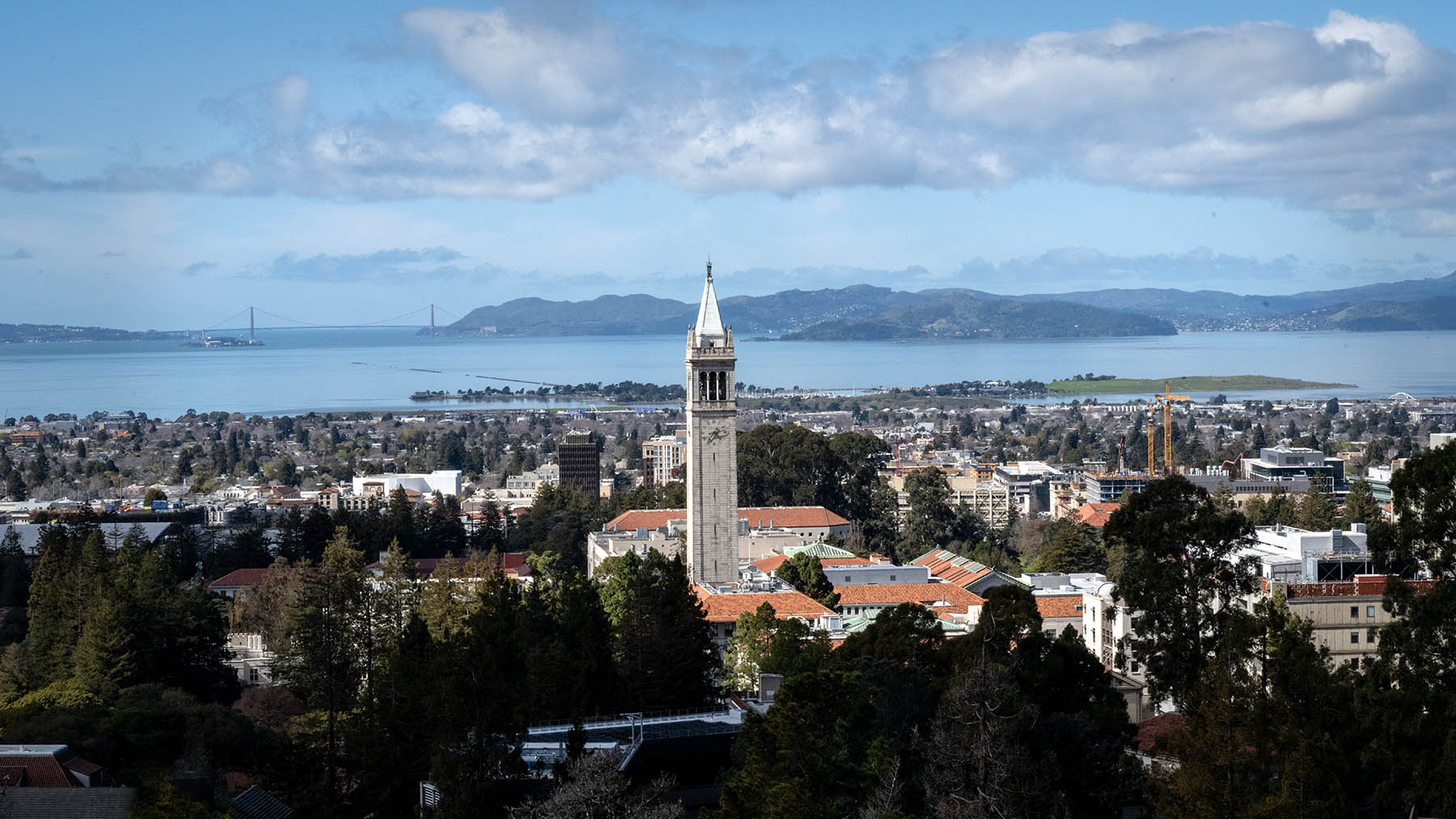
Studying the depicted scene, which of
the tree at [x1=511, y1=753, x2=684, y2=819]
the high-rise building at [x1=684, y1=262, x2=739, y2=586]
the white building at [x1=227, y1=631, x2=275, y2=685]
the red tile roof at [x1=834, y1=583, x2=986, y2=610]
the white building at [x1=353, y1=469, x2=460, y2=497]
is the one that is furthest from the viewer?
the white building at [x1=353, y1=469, x2=460, y2=497]

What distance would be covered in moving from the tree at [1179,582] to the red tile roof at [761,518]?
37989 millimetres

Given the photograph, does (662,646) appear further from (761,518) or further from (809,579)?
(761,518)

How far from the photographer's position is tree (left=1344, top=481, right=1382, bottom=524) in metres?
62.4

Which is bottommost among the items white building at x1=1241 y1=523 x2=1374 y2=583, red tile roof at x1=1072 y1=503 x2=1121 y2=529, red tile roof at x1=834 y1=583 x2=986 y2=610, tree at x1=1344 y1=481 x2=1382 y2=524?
red tile roof at x1=1072 y1=503 x2=1121 y2=529

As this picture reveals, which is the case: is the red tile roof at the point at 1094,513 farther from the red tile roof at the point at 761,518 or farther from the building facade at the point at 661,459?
the building facade at the point at 661,459

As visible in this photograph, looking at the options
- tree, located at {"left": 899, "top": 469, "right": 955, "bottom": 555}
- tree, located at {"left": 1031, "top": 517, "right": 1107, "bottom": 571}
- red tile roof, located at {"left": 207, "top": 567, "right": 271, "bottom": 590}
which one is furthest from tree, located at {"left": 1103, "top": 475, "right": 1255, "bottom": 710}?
tree, located at {"left": 899, "top": 469, "right": 955, "bottom": 555}

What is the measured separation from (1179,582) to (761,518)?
133ft

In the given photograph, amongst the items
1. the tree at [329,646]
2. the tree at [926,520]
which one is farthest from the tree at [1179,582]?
the tree at [926,520]

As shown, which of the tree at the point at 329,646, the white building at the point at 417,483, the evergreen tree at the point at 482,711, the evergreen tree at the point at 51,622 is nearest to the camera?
the evergreen tree at the point at 482,711

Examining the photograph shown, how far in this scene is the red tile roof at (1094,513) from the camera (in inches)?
2904

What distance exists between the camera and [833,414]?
188 meters

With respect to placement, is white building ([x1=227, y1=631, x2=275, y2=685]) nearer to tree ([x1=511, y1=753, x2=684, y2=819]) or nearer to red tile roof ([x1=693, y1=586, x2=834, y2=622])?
red tile roof ([x1=693, y1=586, x2=834, y2=622])

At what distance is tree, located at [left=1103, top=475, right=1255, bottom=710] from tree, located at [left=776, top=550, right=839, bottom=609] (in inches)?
937

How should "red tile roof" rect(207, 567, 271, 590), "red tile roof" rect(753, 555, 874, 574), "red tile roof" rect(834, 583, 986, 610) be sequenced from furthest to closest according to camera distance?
"red tile roof" rect(207, 567, 271, 590) → "red tile roof" rect(753, 555, 874, 574) → "red tile roof" rect(834, 583, 986, 610)
